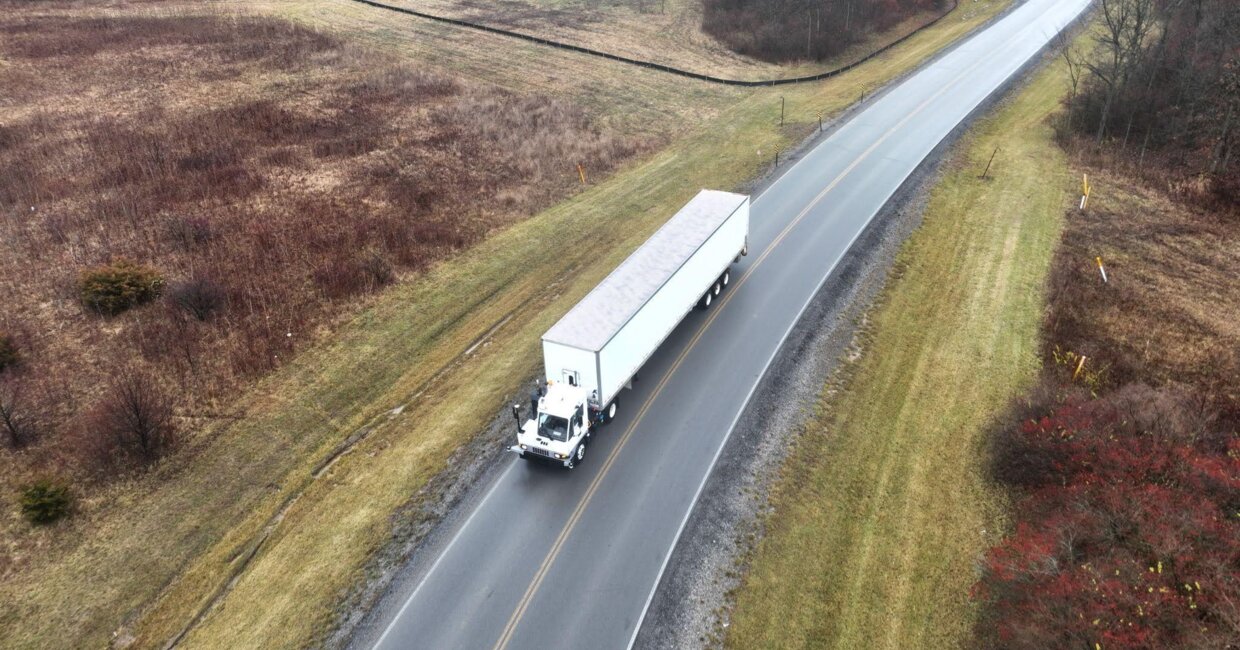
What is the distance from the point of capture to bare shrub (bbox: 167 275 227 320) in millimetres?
28375

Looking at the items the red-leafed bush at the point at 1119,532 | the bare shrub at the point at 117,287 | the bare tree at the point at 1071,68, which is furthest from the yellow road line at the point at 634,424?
the bare shrub at the point at 117,287

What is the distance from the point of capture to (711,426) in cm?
2319

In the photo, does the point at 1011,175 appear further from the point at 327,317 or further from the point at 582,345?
the point at 327,317

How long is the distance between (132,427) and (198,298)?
27.1 ft

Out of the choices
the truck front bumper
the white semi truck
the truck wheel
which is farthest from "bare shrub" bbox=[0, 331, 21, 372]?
the truck wheel

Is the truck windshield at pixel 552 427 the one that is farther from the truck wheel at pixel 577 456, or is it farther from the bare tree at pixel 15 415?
the bare tree at pixel 15 415

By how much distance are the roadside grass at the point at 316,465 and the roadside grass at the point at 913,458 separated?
11.3m

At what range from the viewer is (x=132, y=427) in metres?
22.0

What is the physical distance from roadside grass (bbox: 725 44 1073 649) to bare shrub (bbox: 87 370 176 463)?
1966 cm

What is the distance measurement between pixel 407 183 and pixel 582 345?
24.1 metres

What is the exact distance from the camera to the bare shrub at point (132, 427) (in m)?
22.0

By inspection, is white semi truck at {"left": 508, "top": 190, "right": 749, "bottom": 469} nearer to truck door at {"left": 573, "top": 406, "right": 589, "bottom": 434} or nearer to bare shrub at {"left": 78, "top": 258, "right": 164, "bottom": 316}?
truck door at {"left": 573, "top": 406, "right": 589, "bottom": 434}

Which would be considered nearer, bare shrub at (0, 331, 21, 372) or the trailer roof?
the trailer roof

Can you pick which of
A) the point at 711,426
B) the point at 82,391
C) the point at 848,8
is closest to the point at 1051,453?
the point at 711,426
